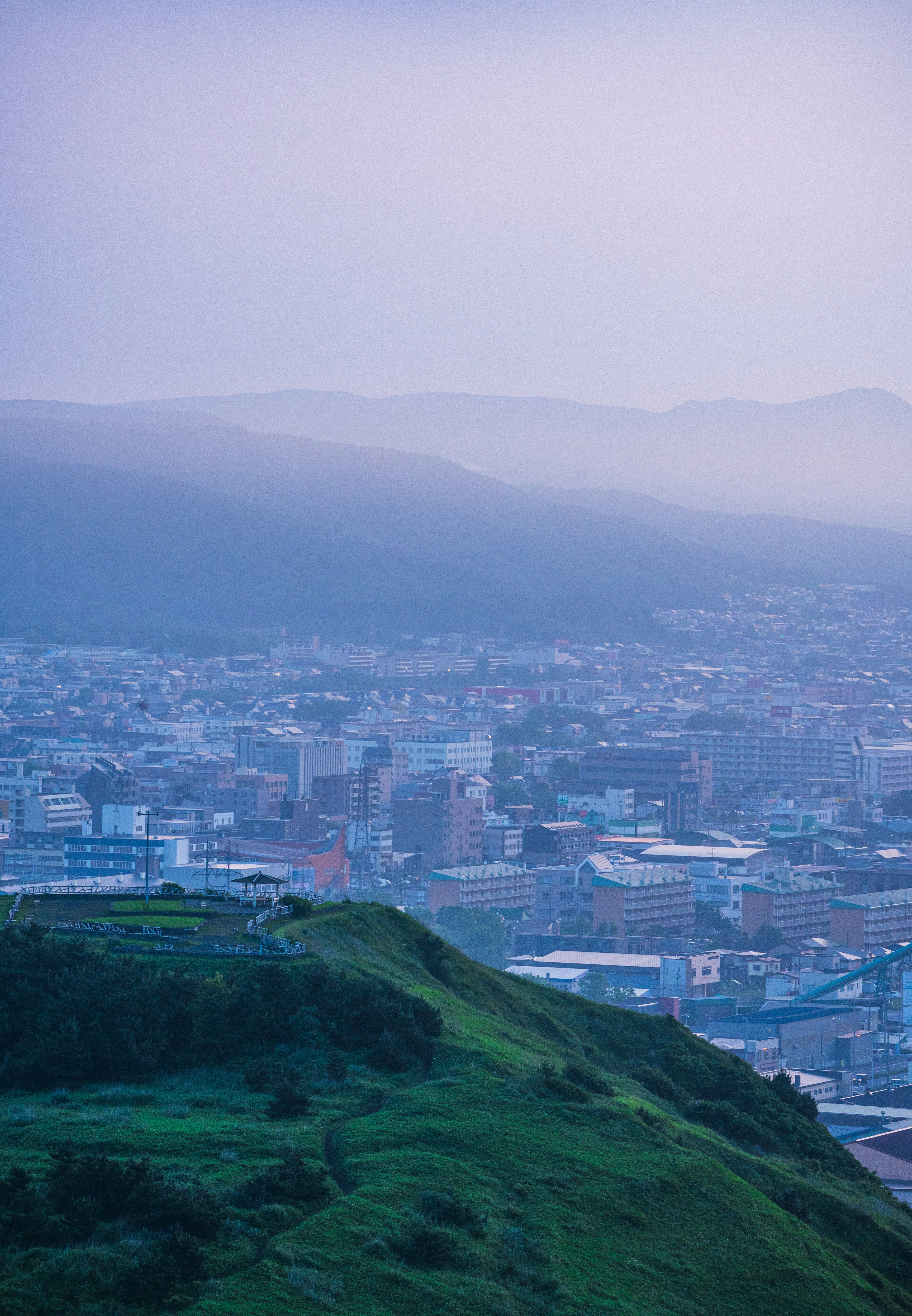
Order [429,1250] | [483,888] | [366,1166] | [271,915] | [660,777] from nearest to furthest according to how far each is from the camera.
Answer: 1. [429,1250]
2. [366,1166]
3. [271,915]
4. [483,888]
5. [660,777]

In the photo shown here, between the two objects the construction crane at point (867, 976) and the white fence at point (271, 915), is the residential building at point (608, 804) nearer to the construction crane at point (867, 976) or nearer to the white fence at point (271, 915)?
the construction crane at point (867, 976)

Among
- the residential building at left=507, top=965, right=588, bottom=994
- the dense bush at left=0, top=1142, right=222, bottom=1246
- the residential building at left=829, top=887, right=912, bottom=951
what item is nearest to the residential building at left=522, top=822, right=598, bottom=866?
the residential building at left=829, top=887, right=912, bottom=951

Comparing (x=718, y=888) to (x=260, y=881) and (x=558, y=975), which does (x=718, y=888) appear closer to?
(x=558, y=975)

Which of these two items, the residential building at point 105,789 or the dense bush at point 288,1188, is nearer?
the dense bush at point 288,1188

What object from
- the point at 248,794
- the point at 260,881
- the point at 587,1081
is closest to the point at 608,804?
the point at 248,794

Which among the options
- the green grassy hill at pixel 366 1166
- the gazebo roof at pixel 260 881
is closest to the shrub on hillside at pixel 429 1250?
the green grassy hill at pixel 366 1166
